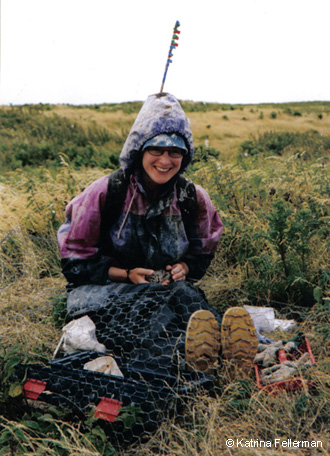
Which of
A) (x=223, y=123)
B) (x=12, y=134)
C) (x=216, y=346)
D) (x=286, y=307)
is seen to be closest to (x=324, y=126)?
(x=223, y=123)

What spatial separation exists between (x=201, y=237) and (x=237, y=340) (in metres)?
0.96

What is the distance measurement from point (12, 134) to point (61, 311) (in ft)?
33.4

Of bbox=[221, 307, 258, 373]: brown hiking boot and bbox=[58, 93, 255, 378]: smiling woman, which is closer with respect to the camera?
bbox=[221, 307, 258, 373]: brown hiking boot

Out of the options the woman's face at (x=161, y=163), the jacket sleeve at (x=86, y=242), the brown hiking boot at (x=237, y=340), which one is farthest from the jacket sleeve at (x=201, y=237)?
the brown hiking boot at (x=237, y=340)

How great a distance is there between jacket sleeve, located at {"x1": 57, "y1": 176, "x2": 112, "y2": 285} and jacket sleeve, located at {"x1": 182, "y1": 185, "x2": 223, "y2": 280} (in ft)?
2.02

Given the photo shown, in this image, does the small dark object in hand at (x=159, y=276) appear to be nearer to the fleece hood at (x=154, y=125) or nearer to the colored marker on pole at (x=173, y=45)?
the fleece hood at (x=154, y=125)

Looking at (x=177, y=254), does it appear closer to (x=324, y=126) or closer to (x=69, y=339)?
(x=69, y=339)

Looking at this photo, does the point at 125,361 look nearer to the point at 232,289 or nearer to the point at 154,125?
the point at 232,289

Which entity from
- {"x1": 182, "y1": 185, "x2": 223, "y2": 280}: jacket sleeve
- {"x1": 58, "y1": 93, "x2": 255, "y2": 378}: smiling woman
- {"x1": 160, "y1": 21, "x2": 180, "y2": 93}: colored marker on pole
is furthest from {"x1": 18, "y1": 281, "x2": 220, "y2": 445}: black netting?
{"x1": 160, "y1": 21, "x2": 180, "y2": 93}: colored marker on pole

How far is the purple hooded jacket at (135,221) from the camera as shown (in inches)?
110

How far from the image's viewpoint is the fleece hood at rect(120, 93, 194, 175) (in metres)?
2.73

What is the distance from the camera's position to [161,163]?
9.08 ft

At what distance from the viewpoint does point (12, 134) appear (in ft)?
40.0

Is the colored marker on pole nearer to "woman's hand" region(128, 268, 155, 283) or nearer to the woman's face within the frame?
the woman's face
